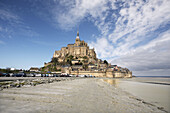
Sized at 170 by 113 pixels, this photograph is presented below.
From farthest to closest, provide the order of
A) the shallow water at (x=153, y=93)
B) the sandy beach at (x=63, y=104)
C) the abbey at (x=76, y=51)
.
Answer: the abbey at (x=76, y=51) → the shallow water at (x=153, y=93) → the sandy beach at (x=63, y=104)

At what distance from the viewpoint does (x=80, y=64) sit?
109 m

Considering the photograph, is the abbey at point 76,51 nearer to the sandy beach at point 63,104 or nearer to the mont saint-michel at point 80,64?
the mont saint-michel at point 80,64

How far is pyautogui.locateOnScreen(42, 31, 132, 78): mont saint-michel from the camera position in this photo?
9431cm

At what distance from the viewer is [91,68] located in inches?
3976

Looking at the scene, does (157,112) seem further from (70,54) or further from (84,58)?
(70,54)

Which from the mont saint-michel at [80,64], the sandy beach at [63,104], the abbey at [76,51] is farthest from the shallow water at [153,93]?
the abbey at [76,51]

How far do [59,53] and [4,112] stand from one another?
465 feet

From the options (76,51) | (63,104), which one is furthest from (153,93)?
(76,51)

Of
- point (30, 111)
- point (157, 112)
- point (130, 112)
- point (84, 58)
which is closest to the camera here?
point (30, 111)

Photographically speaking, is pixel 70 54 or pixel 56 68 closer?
pixel 56 68

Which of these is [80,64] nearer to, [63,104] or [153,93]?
[153,93]

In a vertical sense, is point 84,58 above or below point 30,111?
above

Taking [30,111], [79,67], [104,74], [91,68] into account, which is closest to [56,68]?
[79,67]

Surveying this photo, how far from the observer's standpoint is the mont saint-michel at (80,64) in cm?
9431
